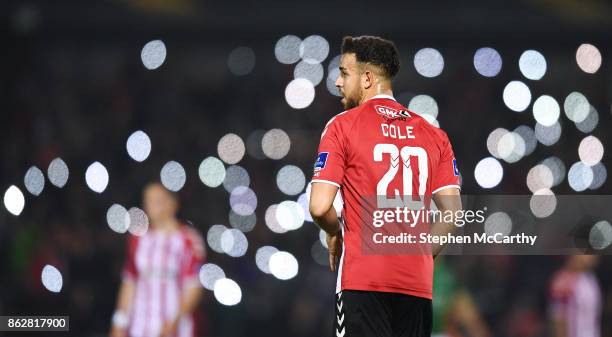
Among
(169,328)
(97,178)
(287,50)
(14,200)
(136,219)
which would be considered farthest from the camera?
(287,50)

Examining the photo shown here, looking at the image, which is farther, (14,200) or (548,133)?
(548,133)

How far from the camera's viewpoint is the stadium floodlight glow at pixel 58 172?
13.8 meters

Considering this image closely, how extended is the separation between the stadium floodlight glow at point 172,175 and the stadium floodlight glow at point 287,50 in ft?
12.9

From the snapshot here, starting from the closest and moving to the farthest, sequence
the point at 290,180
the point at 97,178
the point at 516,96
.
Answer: the point at 97,178
the point at 290,180
the point at 516,96

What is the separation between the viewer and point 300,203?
15.0 meters

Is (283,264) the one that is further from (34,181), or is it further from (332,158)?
(332,158)

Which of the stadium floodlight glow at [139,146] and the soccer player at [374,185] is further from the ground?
the stadium floodlight glow at [139,146]

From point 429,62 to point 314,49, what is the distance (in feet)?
6.41

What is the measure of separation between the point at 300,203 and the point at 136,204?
2.50 meters

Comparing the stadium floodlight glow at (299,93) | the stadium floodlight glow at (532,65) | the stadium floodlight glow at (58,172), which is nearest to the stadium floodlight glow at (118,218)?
the stadium floodlight glow at (58,172)

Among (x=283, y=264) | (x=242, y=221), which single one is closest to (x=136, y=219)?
(x=242, y=221)

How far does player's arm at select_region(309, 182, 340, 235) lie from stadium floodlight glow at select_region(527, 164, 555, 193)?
10604mm

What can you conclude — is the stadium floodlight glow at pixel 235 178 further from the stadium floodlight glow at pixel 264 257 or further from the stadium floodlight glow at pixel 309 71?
the stadium floodlight glow at pixel 309 71

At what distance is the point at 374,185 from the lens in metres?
4.14
